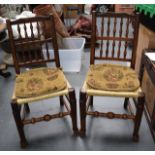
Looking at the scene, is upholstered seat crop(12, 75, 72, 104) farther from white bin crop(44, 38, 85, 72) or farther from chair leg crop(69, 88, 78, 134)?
white bin crop(44, 38, 85, 72)

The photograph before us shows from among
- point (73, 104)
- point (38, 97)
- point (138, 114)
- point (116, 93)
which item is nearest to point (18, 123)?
point (38, 97)

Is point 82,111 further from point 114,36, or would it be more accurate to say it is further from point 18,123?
point 114,36

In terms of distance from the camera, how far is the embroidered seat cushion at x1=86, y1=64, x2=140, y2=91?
140cm

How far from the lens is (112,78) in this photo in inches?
58.5

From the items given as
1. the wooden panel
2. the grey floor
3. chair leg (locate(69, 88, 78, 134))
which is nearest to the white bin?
the grey floor

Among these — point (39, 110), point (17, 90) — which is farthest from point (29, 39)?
point (39, 110)

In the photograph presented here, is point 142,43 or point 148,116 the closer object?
point 148,116

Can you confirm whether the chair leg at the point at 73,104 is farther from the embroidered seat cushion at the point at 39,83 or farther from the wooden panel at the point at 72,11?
the wooden panel at the point at 72,11

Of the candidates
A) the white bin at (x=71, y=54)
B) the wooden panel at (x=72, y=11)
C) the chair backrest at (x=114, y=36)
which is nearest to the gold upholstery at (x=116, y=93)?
the chair backrest at (x=114, y=36)

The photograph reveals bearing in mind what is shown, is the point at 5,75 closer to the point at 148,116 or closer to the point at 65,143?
the point at 65,143

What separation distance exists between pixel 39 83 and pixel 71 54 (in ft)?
3.29

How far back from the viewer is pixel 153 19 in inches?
67.9

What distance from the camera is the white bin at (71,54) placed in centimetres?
238

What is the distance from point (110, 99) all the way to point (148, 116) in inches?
17.4
